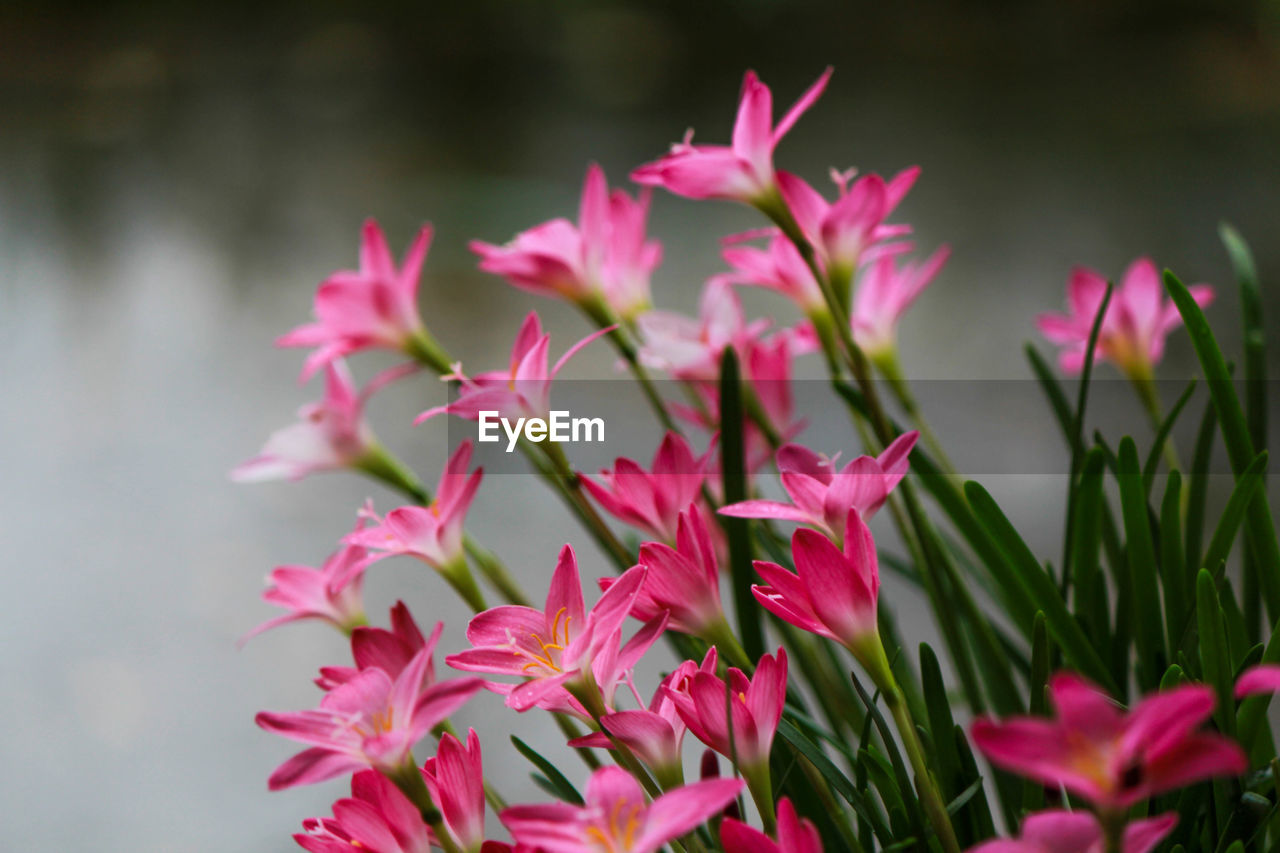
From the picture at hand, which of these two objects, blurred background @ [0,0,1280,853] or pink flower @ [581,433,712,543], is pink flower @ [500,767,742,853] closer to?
pink flower @ [581,433,712,543]

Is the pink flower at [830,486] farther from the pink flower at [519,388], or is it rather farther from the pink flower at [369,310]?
the pink flower at [369,310]

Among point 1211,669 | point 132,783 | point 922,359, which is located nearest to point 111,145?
point 132,783

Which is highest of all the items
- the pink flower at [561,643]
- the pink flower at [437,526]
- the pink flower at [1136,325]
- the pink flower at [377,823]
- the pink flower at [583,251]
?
the pink flower at [583,251]

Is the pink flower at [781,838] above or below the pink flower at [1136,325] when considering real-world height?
below

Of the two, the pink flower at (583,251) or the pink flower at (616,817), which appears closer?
the pink flower at (616,817)

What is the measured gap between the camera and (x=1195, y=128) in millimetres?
1294

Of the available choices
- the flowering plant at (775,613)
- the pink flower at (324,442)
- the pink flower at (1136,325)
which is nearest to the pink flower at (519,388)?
the flowering plant at (775,613)

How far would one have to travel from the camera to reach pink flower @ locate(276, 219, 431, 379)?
0.34 m

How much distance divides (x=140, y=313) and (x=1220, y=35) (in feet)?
5.40

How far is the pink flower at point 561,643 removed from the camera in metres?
0.19

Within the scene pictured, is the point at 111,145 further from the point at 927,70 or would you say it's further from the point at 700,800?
the point at 700,800

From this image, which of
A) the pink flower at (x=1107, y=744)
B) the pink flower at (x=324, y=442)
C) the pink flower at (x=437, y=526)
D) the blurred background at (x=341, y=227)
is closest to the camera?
the pink flower at (x=1107, y=744)

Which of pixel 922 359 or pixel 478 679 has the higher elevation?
pixel 922 359

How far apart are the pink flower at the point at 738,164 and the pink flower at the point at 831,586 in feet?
0.42
